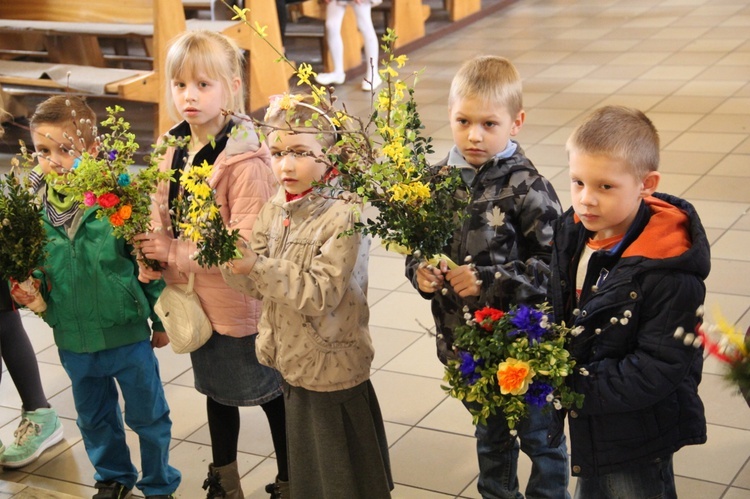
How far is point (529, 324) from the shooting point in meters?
1.95

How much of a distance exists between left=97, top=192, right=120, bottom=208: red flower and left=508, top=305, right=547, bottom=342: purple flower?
→ 1080 mm

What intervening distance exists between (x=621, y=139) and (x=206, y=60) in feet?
3.96

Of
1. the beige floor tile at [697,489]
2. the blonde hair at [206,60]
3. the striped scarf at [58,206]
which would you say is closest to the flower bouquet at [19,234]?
the striped scarf at [58,206]

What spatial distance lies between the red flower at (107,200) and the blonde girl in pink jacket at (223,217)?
0.51ft

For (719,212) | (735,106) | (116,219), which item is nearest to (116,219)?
(116,219)

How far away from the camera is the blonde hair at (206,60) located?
270 cm

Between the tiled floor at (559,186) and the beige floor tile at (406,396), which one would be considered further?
the beige floor tile at (406,396)

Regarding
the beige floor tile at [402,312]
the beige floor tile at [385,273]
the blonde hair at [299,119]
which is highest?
the blonde hair at [299,119]

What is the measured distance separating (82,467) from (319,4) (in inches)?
218

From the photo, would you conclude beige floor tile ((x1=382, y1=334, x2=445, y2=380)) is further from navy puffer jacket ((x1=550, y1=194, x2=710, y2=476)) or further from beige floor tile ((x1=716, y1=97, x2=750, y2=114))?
beige floor tile ((x1=716, y1=97, x2=750, y2=114))

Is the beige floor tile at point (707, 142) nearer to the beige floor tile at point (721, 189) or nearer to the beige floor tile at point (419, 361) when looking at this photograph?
the beige floor tile at point (721, 189)

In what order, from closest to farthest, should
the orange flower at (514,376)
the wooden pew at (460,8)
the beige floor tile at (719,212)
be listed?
the orange flower at (514,376) → the beige floor tile at (719,212) → the wooden pew at (460,8)

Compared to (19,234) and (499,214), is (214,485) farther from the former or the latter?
(499,214)

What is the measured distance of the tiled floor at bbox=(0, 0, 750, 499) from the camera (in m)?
3.08
